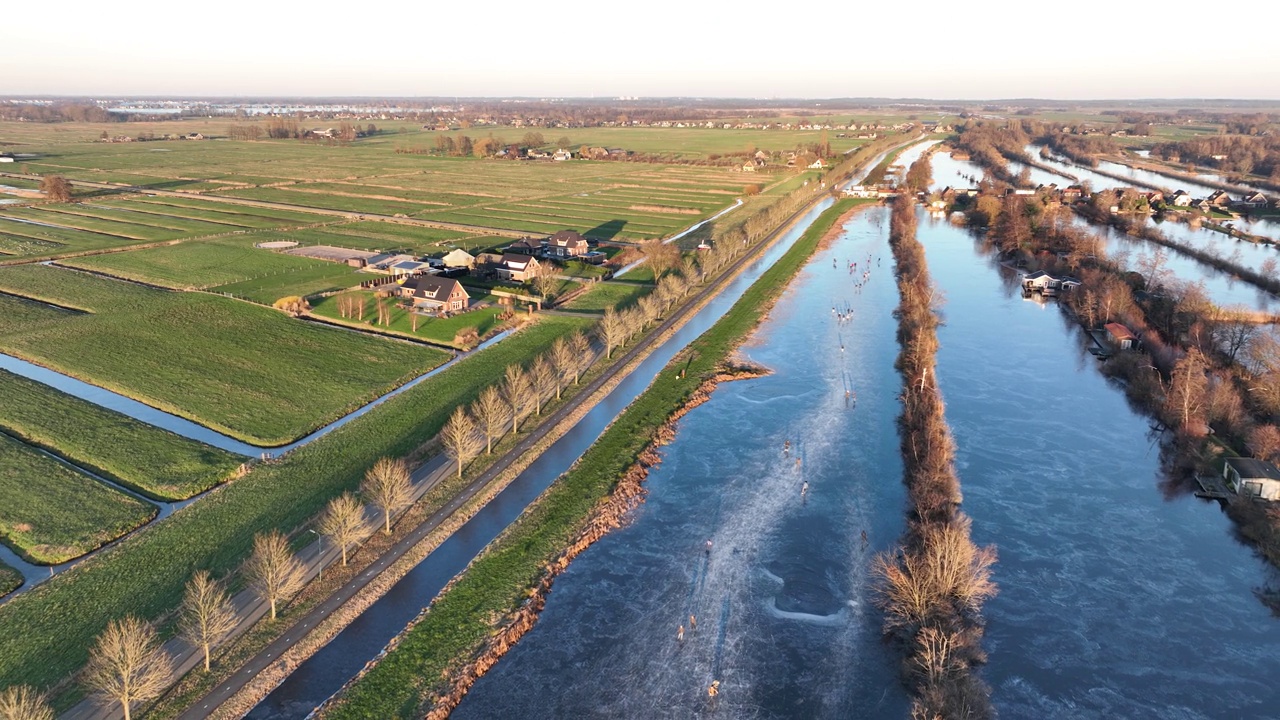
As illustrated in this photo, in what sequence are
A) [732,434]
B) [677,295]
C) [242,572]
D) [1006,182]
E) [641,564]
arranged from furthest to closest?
[1006,182] → [677,295] → [732,434] → [641,564] → [242,572]

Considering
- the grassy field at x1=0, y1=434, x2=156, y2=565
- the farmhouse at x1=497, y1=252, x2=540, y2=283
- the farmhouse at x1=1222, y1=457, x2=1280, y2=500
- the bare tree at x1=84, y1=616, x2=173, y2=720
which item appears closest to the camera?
the bare tree at x1=84, y1=616, x2=173, y2=720

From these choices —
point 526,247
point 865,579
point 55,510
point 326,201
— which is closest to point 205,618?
point 55,510

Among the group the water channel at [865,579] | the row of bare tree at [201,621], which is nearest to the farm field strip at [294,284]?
the row of bare tree at [201,621]

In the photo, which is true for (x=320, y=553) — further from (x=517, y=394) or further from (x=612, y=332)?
(x=612, y=332)

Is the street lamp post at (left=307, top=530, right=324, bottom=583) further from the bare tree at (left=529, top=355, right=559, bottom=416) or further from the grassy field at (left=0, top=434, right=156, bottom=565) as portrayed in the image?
the bare tree at (left=529, top=355, right=559, bottom=416)

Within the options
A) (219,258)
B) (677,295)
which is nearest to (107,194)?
(219,258)

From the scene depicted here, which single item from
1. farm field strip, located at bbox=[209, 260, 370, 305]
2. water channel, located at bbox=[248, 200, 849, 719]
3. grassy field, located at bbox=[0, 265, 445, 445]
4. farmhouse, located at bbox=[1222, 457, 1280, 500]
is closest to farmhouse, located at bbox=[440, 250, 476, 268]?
farm field strip, located at bbox=[209, 260, 370, 305]

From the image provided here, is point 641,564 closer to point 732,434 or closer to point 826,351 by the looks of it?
point 732,434
